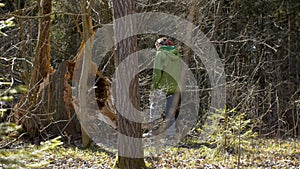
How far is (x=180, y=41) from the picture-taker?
1114cm

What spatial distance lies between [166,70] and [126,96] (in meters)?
3.30

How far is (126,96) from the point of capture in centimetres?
541

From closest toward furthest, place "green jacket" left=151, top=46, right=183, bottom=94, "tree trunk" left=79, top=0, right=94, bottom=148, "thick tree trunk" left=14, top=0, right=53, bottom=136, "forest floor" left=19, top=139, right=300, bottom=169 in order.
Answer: "forest floor" left=19, top=139, right=300, bottom=169 → "tree trunk" left=79, top=0, right=94, bottom=148 → "green jacket" left=151, top=46, right=183, bottom=94 → "thick tree trunk" left=14, top=0, right=53, bottom=136

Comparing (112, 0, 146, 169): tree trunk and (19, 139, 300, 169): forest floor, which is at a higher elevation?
(112, 0, 146, 169): tree trunk

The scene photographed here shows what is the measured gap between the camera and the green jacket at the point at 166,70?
8.53 metres

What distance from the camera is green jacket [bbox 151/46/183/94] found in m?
8.53

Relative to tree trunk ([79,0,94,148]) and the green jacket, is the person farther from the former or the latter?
tree trunk ([79,0,94,148])

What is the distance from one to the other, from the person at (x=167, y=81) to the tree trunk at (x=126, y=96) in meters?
3.08

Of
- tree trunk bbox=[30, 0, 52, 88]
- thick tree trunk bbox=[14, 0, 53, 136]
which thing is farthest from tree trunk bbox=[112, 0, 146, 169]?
tree trunk bbox=[30, 0, 52, 88]

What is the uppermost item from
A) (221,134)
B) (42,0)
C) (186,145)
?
(42,0)

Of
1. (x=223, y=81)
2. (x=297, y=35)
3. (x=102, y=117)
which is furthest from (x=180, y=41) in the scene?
(x=297, y=35)

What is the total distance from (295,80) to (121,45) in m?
10.4

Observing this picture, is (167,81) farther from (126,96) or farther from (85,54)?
(126,96)

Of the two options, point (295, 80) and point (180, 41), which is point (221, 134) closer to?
point (180, 41)
